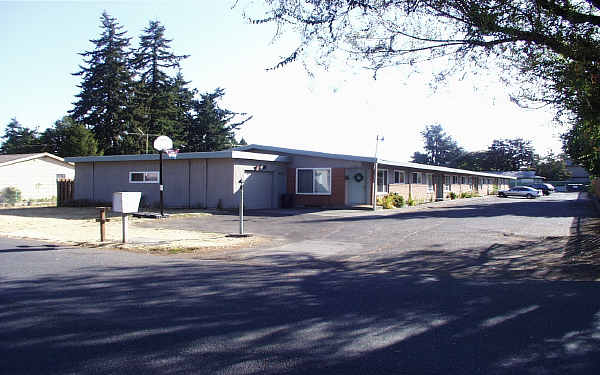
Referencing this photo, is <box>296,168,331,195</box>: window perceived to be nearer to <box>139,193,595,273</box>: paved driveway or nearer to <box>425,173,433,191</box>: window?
<box>139,193,595,273</box>: paved driveway

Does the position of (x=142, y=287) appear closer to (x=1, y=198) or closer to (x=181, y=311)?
(x=181, y=311)

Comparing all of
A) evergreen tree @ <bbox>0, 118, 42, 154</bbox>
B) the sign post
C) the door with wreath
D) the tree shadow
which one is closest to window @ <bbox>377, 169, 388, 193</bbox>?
the door with wreath

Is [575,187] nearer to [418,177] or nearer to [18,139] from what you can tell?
[418,177]

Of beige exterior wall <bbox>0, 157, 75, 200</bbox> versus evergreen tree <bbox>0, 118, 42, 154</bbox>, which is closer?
beige exterior wall <bbox>0, 157, 75, 200</bbox>

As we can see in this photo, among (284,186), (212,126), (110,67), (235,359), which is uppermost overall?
(110,67)

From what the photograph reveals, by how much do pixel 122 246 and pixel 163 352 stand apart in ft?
25.6

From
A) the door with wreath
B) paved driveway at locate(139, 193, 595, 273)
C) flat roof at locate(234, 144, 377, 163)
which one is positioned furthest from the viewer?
the door with wreath

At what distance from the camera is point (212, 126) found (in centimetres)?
5506

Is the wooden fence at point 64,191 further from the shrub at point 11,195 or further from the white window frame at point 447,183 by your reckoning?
the white window frame at point 447,183

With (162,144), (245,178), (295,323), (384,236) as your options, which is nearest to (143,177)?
(162,144)

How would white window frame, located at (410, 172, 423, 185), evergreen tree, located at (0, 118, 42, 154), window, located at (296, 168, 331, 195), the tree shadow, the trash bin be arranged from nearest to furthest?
the tree shadow, the trash bin, window, located at (296, 168, 331, 195), white window frame, located at (410, 172, 423, 185), evergreen tree, located at (0, 118, 42, 154)

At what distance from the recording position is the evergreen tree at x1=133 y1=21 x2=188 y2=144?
50.4 metres

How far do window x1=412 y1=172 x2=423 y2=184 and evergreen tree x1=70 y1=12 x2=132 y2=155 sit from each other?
98.9 feet

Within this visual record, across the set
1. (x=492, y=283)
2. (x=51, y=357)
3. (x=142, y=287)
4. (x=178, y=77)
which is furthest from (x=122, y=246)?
(x=178, y=77)
